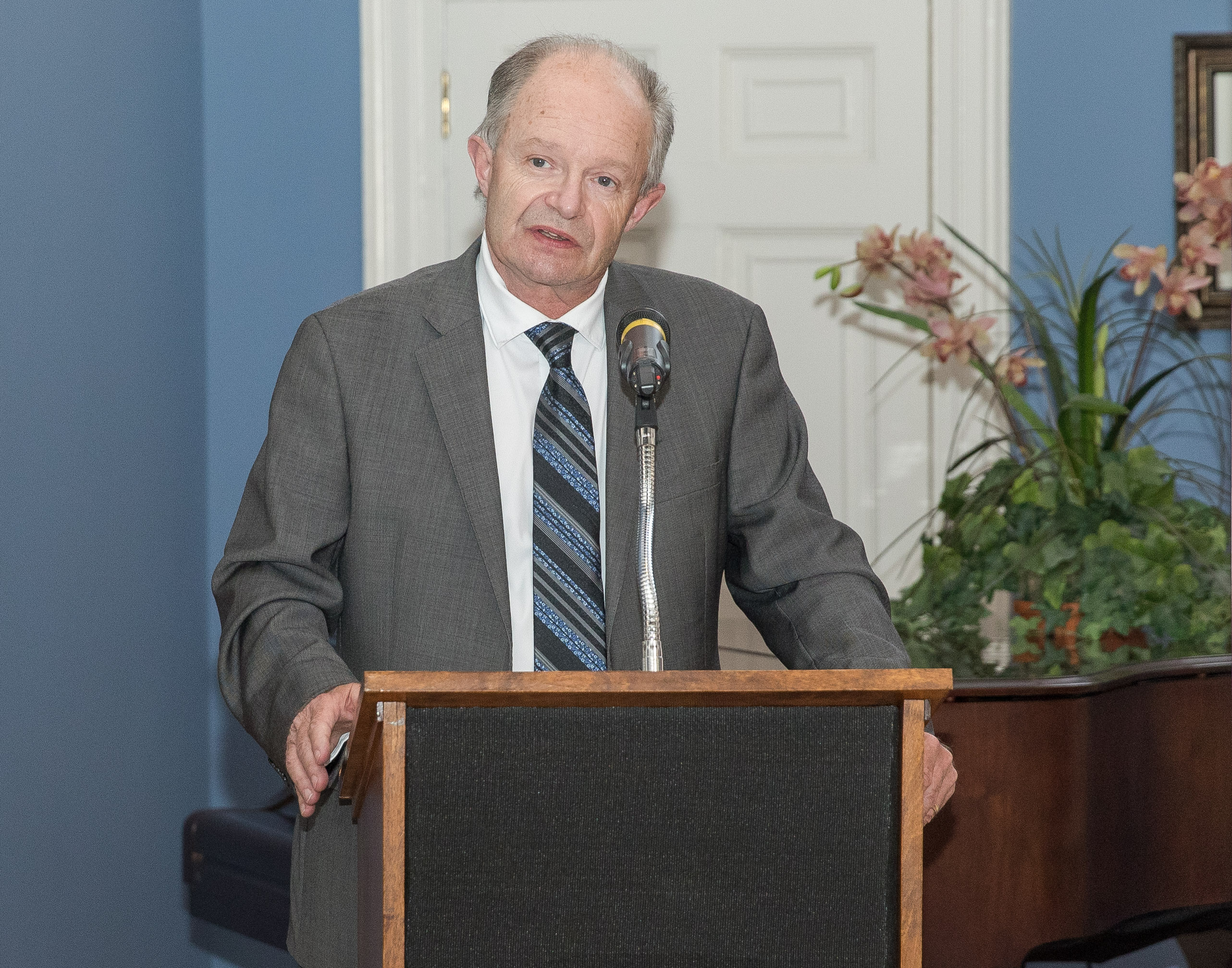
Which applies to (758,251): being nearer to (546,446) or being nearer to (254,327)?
(254,327)

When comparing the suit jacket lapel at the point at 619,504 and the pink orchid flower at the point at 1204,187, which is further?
the pink orchid flower at the point at 1204,187

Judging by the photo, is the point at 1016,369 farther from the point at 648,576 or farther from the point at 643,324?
the point at 648,576

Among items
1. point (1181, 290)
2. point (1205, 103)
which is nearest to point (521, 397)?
point (1181, 290)

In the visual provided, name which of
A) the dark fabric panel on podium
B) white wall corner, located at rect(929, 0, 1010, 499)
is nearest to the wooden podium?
the dark fabric panel on podium

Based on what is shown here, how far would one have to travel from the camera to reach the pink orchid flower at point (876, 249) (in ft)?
8.93

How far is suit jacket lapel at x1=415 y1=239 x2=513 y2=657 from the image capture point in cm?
156

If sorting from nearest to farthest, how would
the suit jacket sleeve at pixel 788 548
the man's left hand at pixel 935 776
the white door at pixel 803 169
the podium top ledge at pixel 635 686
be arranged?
the podium top ledge at pixel 635 686 → the man's left hand at pixel 935 776 → the suit jacket sleeve at pixel 788 548 → the white door at pixel 803 169

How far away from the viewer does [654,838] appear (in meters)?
1.09

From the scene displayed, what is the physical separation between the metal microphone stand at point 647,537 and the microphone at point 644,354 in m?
0.01

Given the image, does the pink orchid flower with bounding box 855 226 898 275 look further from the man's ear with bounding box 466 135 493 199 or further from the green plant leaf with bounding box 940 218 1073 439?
the man's ear with bounding box 466 135 493 199

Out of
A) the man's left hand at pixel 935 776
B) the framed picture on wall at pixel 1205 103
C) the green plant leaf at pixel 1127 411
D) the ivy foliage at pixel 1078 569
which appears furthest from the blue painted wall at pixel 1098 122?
the man's left hand at pixel 935 776

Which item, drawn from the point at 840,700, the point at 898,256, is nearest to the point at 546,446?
the point at 840,700

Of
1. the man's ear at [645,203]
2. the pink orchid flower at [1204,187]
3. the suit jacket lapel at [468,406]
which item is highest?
the pink orchid flower at [1204,187]

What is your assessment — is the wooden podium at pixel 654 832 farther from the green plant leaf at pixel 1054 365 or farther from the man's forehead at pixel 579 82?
the green plant leaf at pixel 1054 365
